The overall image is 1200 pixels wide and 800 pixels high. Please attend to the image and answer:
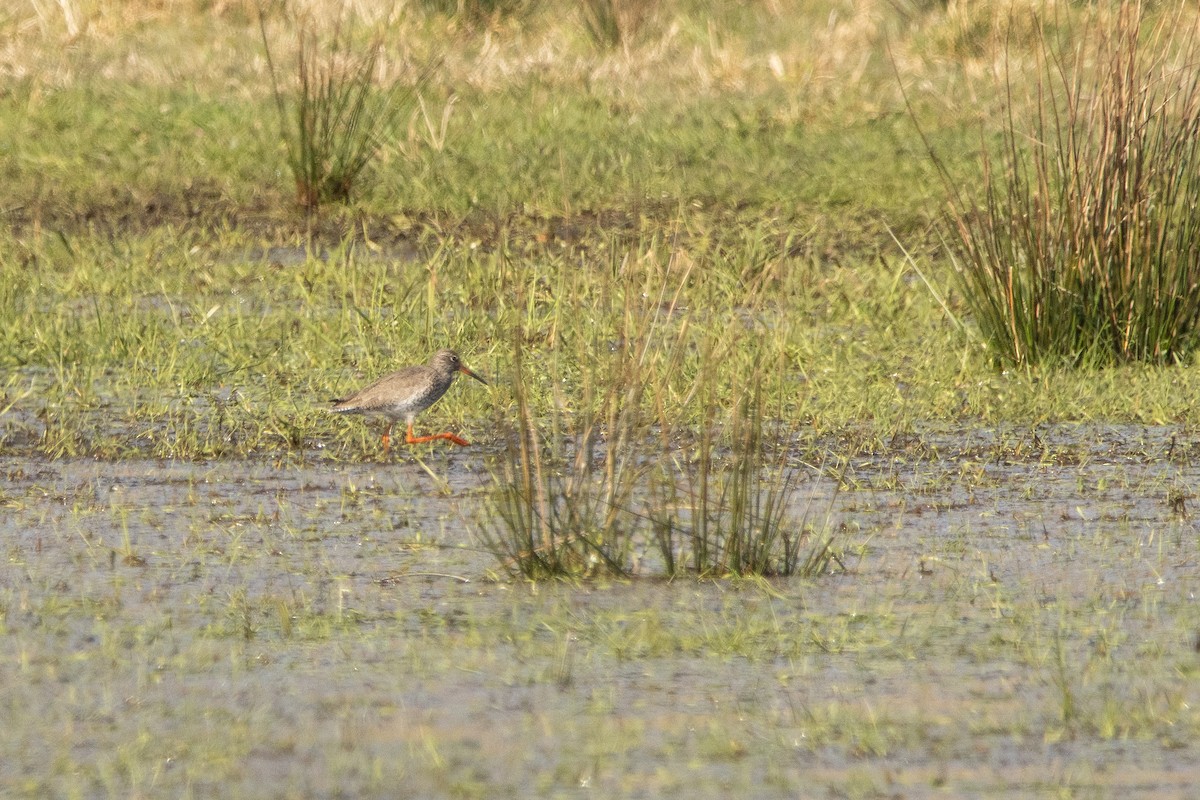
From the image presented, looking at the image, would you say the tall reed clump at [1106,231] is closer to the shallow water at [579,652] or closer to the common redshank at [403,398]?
the shallow water at [579,652]

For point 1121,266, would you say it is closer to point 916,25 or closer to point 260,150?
point 260,150

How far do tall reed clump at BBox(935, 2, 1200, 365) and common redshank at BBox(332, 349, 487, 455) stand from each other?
6.23 ft

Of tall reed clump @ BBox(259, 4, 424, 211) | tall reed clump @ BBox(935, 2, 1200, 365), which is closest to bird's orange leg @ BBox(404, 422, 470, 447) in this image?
tall reed clump @ BBox(935, 2, 1200, 365)

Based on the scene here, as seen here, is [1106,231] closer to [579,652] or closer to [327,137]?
[579,652]

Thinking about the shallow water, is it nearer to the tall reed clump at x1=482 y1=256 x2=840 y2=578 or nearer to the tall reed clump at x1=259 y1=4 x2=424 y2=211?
the tall reed clump at x1=482 y1=256 x2=840 y2=578

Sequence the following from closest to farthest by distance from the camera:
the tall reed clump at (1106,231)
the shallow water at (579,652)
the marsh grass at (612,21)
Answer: the shallow water at (579,652) → the tall reed clump at (1106,231) → the marsh grass at (612,21)

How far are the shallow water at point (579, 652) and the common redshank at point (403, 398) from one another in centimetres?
53

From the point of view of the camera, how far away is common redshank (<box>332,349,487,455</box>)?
6.75m

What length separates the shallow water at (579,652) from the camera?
12.5ft

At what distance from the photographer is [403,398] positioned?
6750mm

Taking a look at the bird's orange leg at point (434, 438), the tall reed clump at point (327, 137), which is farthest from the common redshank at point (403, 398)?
the tall reed clump at point (327, 137)

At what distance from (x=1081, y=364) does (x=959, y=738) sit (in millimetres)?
3923

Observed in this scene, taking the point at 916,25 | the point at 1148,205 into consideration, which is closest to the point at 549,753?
the point at 1148,205

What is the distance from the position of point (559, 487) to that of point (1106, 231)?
2901 mm
